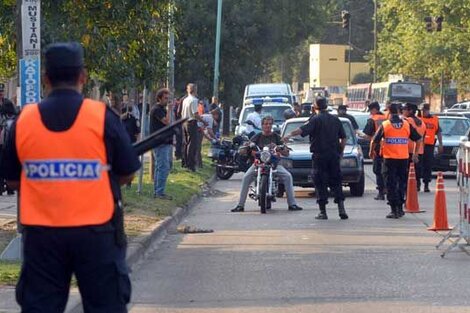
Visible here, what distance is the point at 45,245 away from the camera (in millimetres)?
6004

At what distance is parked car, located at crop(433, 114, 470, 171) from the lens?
28703 millimetres

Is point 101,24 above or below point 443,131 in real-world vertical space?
above

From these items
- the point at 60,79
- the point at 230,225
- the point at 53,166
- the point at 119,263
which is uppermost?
the point at 60,79

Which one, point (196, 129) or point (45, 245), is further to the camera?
point (196, 129)

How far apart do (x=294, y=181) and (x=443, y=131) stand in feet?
28.3

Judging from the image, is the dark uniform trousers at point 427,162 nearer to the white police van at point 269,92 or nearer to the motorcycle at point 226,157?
the motorcycle at point 226,157

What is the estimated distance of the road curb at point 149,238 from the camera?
12.9 metres

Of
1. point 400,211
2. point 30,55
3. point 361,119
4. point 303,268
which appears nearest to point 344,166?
point 400,211

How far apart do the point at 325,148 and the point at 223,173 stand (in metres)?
11.4

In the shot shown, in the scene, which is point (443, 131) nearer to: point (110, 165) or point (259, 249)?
point (259, 249)

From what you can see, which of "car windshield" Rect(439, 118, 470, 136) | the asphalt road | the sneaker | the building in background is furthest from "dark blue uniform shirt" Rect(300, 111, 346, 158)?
the building in background

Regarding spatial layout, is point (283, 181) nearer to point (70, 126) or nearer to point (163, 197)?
point (163, 197)

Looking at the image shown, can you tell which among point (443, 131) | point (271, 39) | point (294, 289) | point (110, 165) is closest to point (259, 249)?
point (294, 289)

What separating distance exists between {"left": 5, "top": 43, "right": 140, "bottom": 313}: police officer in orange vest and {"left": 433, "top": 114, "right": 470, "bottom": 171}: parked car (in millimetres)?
22125
